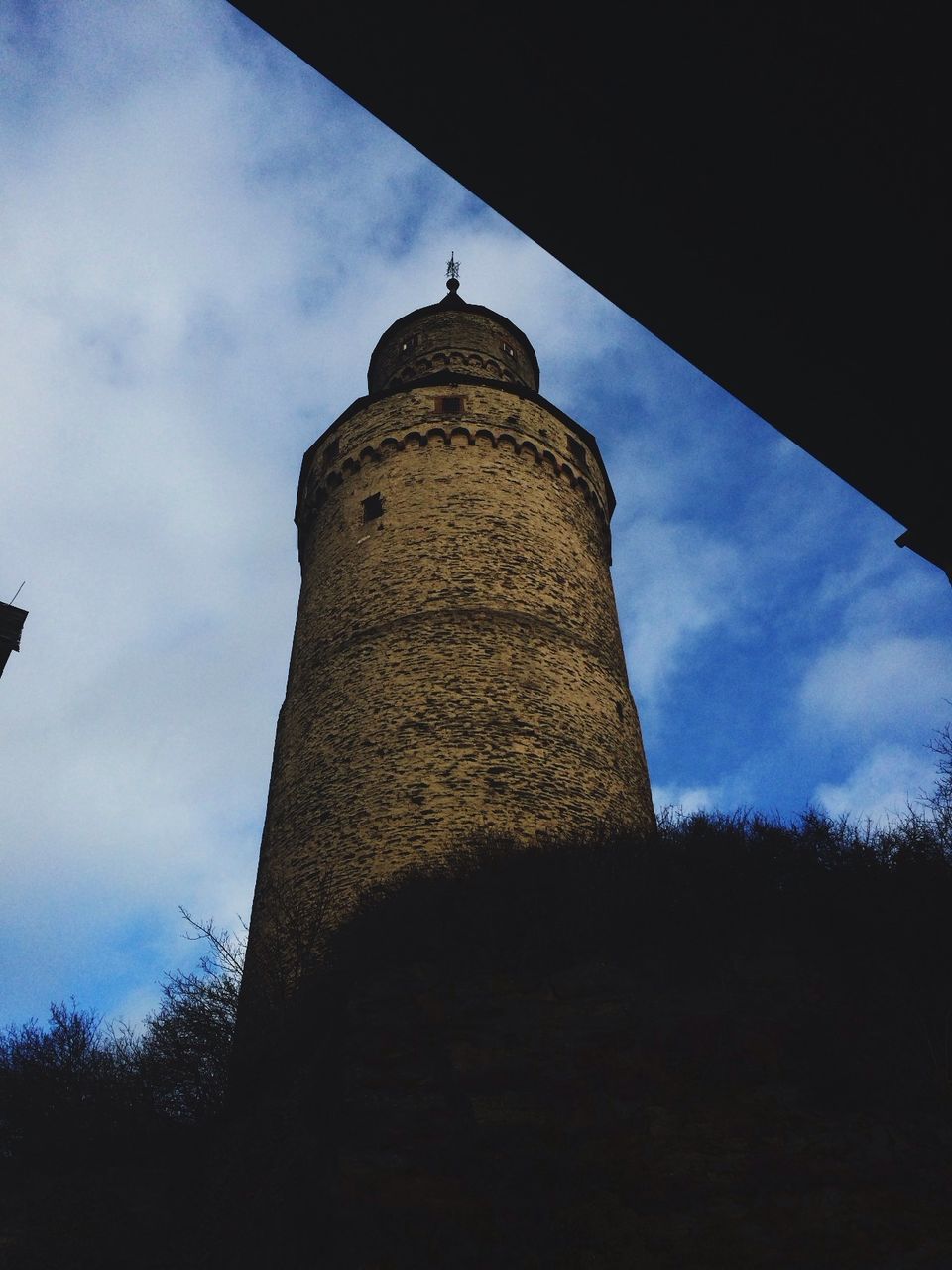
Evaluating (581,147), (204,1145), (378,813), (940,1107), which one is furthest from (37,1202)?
(581,147)

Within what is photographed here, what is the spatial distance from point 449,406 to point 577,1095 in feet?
37.8

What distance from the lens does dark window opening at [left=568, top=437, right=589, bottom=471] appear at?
49.4ft

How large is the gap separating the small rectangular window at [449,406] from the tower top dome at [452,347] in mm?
3614

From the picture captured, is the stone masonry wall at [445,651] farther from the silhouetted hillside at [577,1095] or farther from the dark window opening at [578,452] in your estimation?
the silhouetted hillside at [577,1095]

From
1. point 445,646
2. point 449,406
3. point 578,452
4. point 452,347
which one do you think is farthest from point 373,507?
point 452,347

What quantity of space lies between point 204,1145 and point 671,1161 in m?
4.48

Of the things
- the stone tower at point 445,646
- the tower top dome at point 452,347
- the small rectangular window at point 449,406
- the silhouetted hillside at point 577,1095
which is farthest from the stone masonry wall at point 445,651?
the tower top dome at point 452,347

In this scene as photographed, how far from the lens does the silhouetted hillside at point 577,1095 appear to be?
4691 mm

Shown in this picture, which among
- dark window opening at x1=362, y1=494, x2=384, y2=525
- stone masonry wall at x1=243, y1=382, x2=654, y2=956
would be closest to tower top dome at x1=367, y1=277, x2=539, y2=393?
stone masonry wall at x1=243, y1=382, x2=654, y2=956

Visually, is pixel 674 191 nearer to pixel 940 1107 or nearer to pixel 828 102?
pixel 828 102

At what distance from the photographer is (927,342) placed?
170 centimetres

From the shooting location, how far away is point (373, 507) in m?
13.4

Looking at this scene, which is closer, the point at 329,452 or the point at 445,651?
the point at 445,651

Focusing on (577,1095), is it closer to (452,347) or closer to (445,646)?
(445,646)
